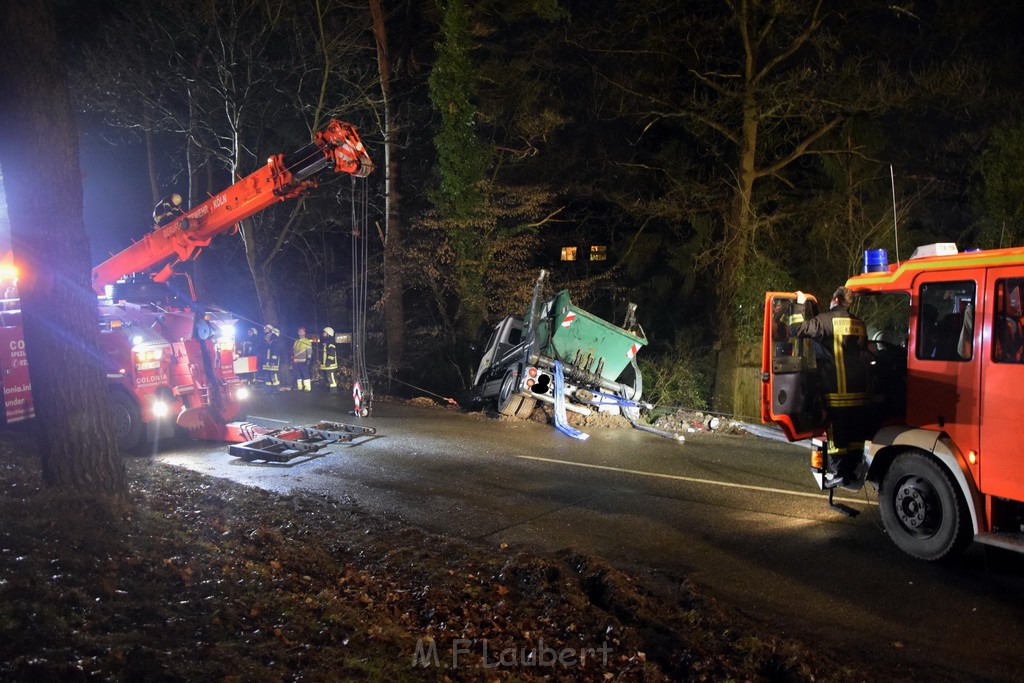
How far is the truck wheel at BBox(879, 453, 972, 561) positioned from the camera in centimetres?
578

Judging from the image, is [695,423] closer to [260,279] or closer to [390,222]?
[390,222]

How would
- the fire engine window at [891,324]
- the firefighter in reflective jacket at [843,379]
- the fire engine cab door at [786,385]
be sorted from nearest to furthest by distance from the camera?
1. the firefighter in reflective jacket at [843,379]
2. the fire engine window at [891,324]
3. the fire engine cab door at [786,385]

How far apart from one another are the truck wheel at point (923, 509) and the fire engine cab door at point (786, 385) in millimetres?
956

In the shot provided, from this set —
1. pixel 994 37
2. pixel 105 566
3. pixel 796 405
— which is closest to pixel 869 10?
pixel 994 37

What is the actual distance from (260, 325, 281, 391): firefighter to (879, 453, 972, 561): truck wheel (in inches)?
590

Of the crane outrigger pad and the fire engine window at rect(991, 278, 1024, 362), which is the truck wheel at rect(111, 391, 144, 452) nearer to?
the crane outrigger pad


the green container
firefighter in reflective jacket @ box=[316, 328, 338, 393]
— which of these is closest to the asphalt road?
the green container

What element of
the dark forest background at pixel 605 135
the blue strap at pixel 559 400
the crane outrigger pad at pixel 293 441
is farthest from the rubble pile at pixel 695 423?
the crane outrigger pad at pixel 293 441

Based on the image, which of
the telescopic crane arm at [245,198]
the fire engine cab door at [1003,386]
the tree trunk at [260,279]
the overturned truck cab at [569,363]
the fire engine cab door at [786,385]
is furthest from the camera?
the tree trunk at [260,279]

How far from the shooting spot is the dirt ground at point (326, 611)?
393 centimetres

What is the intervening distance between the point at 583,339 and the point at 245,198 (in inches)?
237

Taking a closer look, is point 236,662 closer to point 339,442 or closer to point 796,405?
point 796,405

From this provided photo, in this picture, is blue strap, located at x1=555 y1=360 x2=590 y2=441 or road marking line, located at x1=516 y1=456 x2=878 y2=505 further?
blue strap, located at x1=555 y1=360 x2=590 y2=441

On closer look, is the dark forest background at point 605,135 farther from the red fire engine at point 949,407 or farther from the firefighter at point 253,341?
the red fire engine at point 949,407
